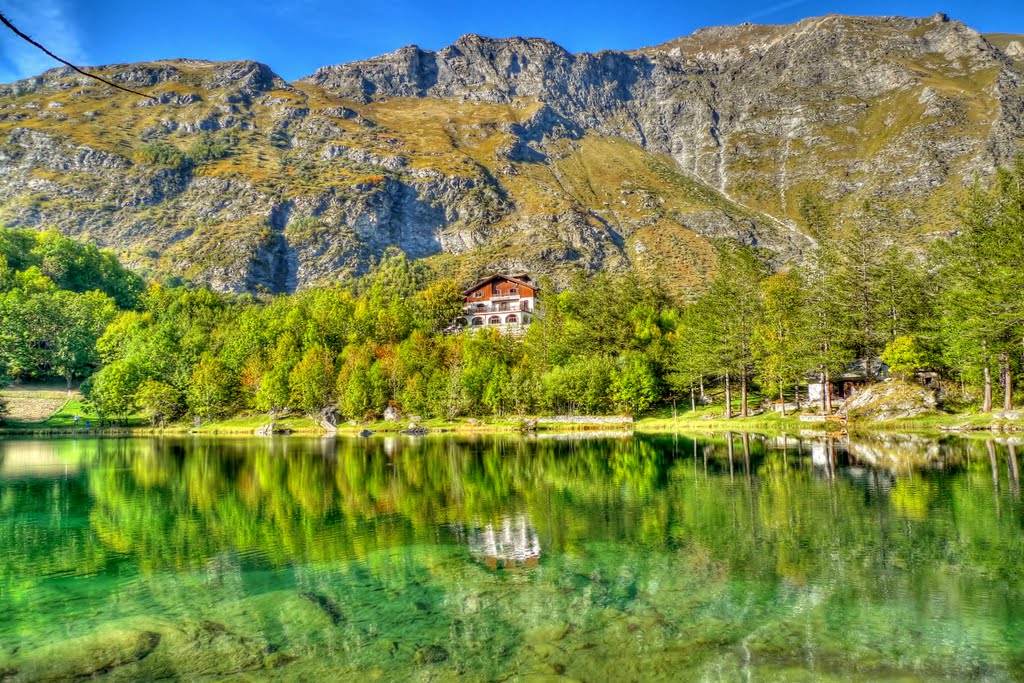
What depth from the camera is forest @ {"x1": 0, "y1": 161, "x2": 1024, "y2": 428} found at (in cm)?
6512

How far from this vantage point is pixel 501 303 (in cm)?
15000

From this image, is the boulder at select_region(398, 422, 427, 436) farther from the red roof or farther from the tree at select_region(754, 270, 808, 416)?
the red roof

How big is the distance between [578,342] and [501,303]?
1891 inches

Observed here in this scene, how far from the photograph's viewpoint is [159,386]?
104 m

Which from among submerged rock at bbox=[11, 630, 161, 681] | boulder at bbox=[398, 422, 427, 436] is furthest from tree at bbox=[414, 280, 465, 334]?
submerged rock at bbox=[11, 630, 161, 681]

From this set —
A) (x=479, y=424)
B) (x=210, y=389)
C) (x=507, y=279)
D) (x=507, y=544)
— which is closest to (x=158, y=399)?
(x=210, y=389)

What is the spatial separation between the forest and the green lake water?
36980 millimetres

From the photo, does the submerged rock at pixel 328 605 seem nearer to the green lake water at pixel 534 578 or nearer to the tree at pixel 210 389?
the green lake water at pixel 534 578

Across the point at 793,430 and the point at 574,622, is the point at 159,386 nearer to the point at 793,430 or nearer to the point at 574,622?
the point at 793,430

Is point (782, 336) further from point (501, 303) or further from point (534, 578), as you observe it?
point (534, 578)

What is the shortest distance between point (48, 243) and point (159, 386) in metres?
103

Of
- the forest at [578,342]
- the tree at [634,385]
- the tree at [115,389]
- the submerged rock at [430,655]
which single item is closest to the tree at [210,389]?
the forest at [578,342]

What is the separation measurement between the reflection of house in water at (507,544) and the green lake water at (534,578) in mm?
141

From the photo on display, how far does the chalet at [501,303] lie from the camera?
14725 centimetres
